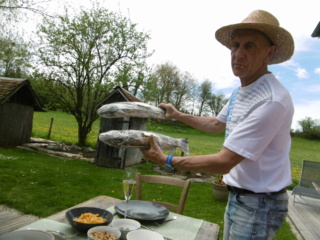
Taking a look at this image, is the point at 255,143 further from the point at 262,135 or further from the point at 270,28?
the point at 270,28

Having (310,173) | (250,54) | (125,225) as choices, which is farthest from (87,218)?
(310,173)

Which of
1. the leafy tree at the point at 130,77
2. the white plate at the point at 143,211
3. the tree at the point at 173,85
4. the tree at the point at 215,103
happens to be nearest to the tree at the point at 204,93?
the tree at the point at 215,103

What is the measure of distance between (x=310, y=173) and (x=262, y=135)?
855 cm

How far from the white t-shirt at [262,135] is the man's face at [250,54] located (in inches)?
3.9

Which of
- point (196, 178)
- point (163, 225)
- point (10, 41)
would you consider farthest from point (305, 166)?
point (10, 41)

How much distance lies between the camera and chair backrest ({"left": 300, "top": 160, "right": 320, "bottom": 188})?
8.70 m

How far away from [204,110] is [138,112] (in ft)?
107

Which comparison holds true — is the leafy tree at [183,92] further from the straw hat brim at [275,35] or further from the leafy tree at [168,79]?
the straw hat brim at [275,35]

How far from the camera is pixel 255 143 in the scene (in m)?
1.71

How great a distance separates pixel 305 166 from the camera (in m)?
8.90

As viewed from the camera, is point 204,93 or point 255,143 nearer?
point 255,143

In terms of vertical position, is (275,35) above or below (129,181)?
above

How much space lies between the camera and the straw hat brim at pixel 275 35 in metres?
1.91

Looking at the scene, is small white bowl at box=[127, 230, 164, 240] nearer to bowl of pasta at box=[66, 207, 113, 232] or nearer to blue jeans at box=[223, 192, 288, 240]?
bowl of pasta at box=[66, 207, 113, 232]
